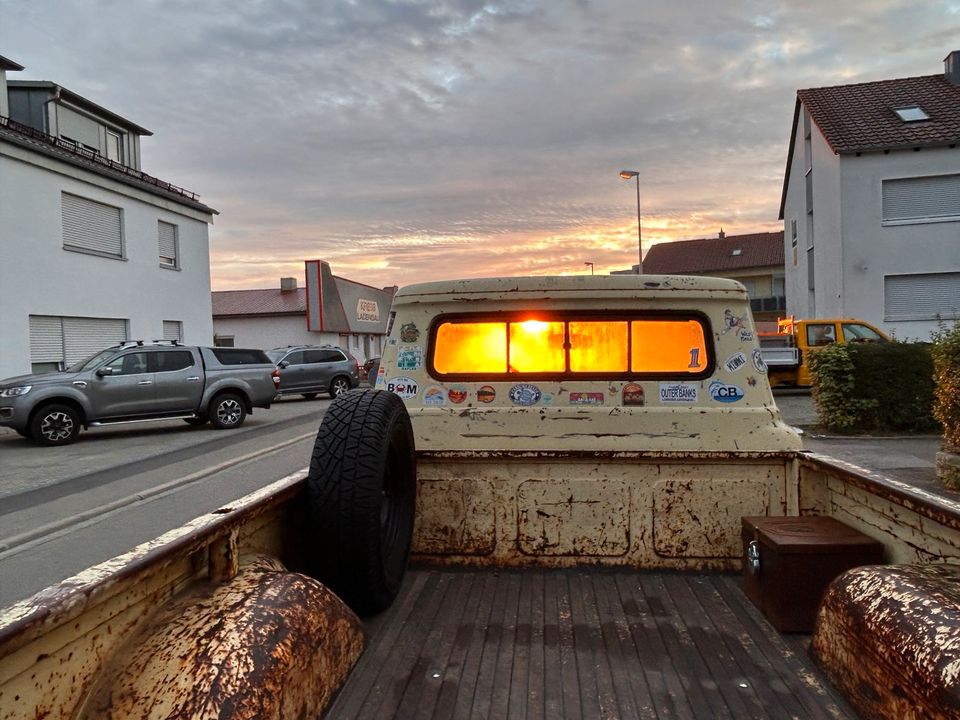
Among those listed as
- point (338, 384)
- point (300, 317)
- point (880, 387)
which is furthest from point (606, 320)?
point (300, 317)

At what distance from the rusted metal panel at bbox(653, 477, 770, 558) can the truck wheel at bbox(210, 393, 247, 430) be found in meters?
13.3

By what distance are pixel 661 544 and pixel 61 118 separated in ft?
79.0

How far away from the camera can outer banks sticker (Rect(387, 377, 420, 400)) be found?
3.82 metres

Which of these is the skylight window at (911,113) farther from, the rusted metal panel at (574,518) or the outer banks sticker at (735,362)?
the rusted metal panel at (574,518)

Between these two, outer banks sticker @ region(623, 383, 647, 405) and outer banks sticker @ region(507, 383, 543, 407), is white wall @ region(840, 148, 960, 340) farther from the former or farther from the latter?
outer banks sticker @ region(507, 383, 543, 407)

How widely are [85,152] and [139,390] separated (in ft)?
38.2

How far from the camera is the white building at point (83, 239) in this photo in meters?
16.6

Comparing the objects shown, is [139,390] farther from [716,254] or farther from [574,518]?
[716,254]

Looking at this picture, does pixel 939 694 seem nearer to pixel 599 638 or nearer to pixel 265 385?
pixel 599 638

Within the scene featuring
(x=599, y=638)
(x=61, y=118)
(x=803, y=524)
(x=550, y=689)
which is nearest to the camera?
(x=550, y=689)

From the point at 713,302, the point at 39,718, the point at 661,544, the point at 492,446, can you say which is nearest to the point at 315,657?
the point at 39,718

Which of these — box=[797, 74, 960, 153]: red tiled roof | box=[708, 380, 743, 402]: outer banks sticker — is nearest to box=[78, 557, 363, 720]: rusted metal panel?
box=[708, 380, 743, 402]: outer banks sticker

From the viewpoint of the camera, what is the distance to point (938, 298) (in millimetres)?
21641

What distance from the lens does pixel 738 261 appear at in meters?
50.3
